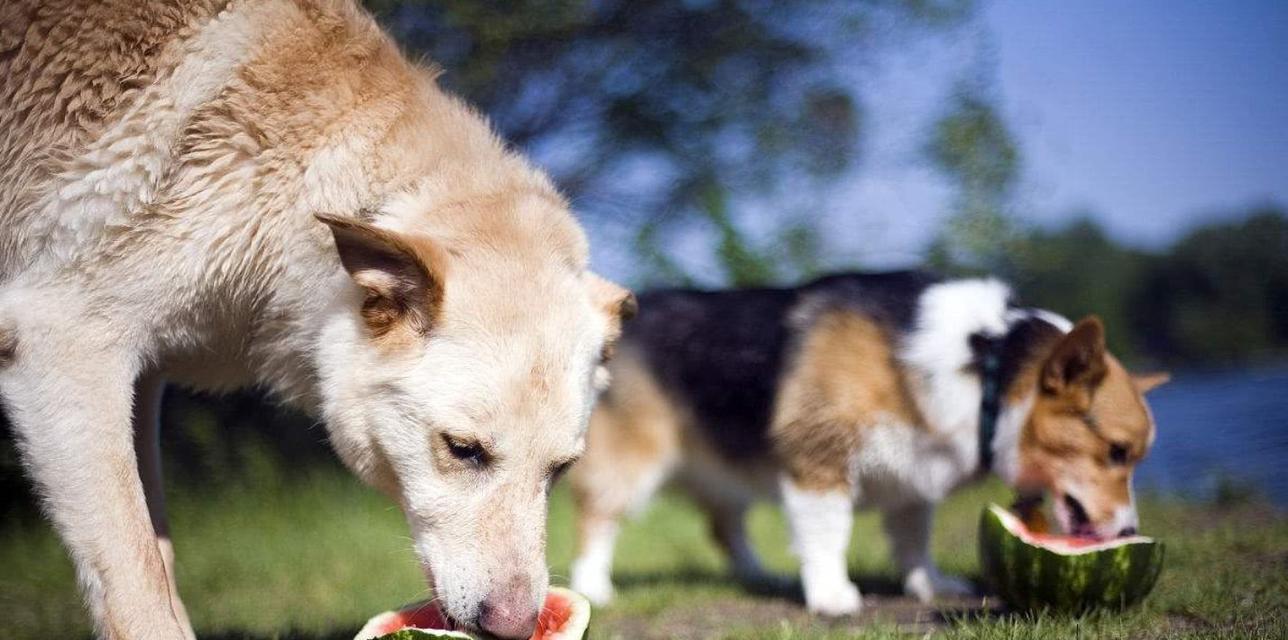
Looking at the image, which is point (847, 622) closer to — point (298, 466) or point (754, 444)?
point (754, 444)

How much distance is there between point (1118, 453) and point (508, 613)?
3186 millimetres

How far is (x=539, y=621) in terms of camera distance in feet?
10.1

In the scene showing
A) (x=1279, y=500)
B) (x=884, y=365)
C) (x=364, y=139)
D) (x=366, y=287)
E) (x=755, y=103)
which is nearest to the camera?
(x=366, y=287)

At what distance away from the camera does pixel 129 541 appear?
2947 millimetres

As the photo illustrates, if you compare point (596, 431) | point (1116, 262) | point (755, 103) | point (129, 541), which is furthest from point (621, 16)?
point (129, 541)

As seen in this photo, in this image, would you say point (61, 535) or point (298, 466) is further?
point (298, 466)

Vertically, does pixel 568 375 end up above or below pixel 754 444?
above

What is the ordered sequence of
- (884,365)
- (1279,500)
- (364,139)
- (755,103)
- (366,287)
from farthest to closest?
(755,103), (1279,500), (884,365), (364,139), (366,287)

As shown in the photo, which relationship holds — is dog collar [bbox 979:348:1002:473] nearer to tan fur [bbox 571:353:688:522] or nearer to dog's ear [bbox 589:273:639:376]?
tan fur [bbox 571:353:688:522]

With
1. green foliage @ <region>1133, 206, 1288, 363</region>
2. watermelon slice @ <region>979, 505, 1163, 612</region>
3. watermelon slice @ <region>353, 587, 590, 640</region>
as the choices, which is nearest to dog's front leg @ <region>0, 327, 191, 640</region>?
watermelon slice @ <region>353, 587, 590, 640</region>

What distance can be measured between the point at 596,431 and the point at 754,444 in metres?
0.88

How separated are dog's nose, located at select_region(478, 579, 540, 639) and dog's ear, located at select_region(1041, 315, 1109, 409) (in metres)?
2.87

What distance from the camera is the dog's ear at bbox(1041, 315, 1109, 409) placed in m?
4.57

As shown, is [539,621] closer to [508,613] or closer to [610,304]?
[508,613]
